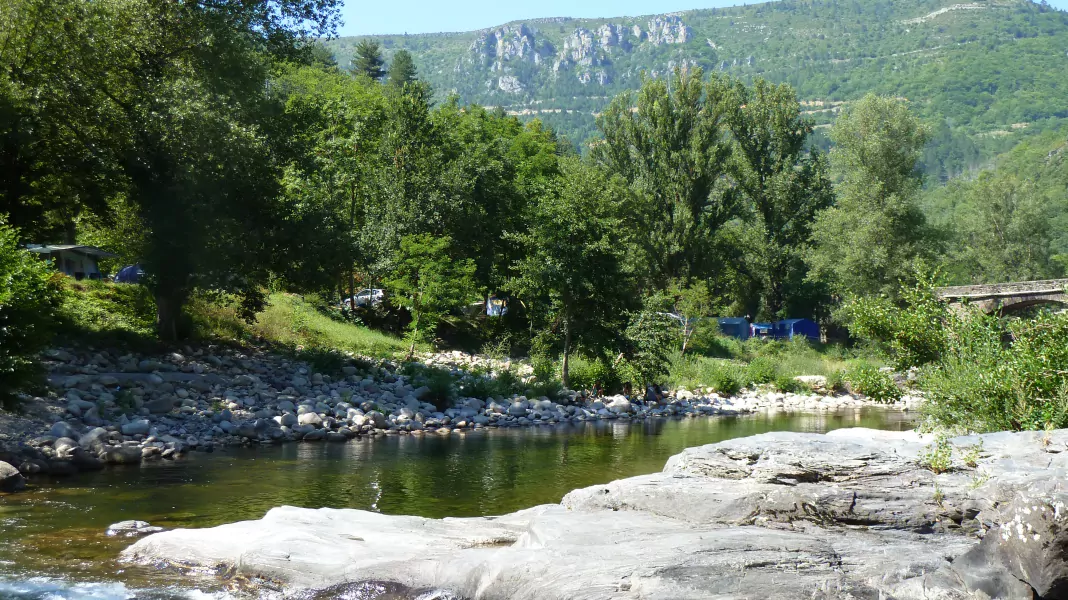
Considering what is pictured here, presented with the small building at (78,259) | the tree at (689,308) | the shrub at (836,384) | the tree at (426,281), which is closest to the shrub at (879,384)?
the tree at (426,281)

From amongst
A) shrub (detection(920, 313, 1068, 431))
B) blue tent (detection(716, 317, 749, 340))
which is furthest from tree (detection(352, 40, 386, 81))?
shrub (detection(920, 313, 1068, 431))

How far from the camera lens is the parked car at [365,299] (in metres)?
34.8

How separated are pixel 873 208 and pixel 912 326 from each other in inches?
1327

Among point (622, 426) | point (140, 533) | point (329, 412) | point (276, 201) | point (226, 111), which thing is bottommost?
point (622, 426)

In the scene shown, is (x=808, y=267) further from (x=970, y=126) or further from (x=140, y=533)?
(x=970, y=126)

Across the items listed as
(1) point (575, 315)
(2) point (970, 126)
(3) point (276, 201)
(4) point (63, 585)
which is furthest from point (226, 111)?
(2) point (970, 126)

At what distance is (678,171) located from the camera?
155 feet

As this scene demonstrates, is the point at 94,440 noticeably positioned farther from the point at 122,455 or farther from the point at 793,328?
the point at 793,328

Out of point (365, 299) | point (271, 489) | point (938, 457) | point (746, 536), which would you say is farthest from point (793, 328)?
point (746, 536)

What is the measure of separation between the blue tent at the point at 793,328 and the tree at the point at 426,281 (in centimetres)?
2591

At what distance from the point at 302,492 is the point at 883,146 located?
4038cm

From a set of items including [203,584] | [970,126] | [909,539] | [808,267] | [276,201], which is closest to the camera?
[909,539]

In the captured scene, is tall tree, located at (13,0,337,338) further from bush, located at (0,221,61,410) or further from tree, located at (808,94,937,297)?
tree, located at (808,94,937,297)

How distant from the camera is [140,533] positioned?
9.48m
